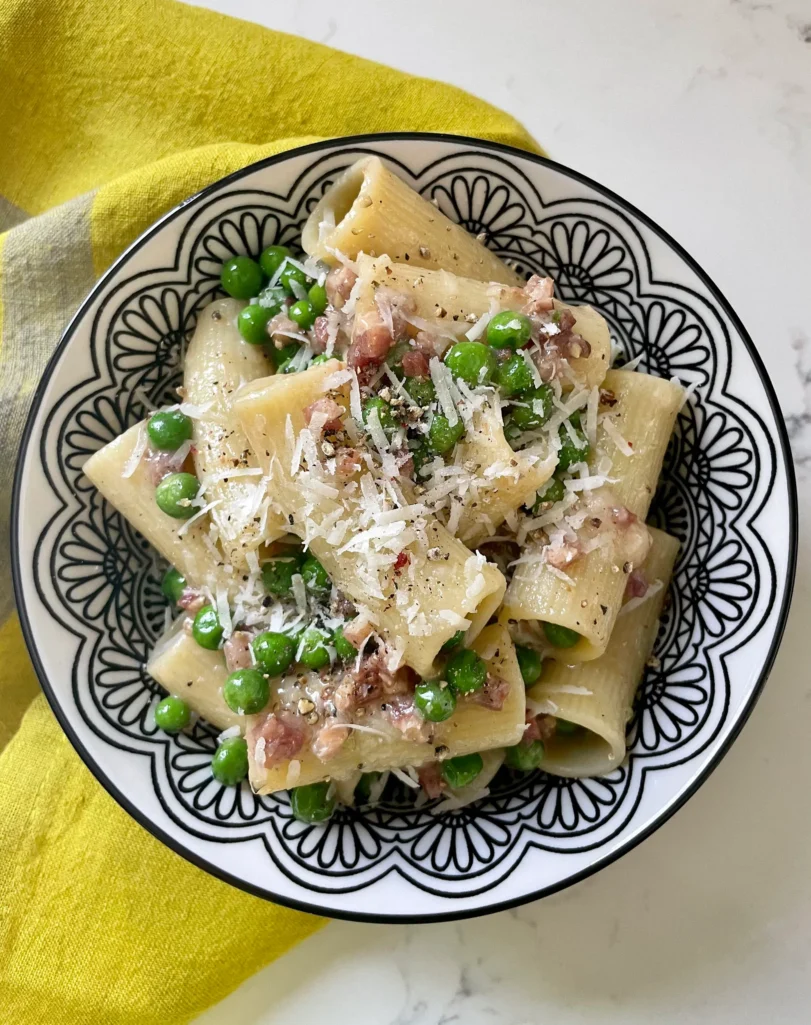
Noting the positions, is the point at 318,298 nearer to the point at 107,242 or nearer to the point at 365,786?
the point at 107,242

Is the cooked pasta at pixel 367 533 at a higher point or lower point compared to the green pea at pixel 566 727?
higher

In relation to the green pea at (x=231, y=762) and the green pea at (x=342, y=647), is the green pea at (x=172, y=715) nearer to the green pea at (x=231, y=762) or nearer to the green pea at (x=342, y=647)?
the green pea at (x=231, y=762)

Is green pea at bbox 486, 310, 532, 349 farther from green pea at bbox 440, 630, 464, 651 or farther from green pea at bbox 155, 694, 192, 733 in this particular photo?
green pea at bbox 155, 694, 192, 733

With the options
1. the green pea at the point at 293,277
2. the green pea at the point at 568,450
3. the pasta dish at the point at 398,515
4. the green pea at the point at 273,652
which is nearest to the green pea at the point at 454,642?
the pasta dish at the point at 398,515

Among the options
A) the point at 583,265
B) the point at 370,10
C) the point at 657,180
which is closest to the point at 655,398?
the point at 583,265

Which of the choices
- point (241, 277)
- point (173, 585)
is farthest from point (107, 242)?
point (173, 585)

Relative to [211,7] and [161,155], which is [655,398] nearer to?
[161,155]

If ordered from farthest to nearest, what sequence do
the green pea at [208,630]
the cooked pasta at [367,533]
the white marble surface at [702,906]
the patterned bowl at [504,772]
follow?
the white marble surface at [702,906]
the green pea at [208,630]
the patterned bowl at [504,772]
the cooked pasta at [367,533]

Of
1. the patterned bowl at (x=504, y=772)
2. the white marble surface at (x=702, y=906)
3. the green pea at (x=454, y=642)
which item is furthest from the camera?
the white marble surface at (x=702, y=906)

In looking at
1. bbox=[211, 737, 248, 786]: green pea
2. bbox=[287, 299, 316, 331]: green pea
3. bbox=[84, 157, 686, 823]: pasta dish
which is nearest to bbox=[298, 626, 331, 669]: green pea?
bbox=[84, 157, 686, 823]: pasta dish
